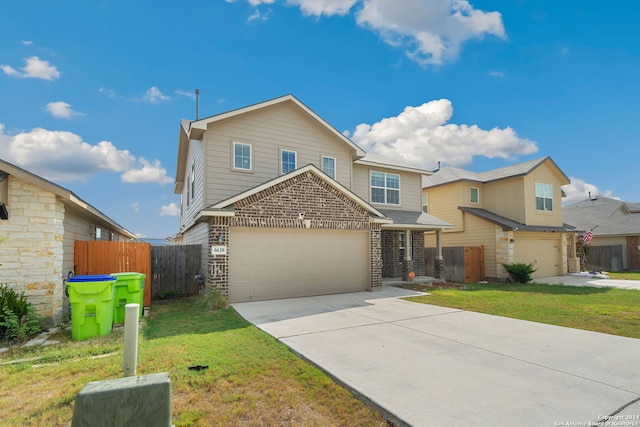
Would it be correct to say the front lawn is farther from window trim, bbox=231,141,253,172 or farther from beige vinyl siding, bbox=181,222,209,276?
window trim, bbox=231,141,253,172

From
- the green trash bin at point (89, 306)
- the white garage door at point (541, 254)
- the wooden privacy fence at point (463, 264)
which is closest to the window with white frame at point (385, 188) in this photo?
the wooden privacy fence at point (463, 264)

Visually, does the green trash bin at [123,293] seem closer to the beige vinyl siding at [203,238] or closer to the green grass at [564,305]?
the beige vinyl siding at [203,238]

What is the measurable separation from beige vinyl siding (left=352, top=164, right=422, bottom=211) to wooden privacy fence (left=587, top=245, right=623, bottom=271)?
57.4 ft

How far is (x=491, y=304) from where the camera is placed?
1073cm

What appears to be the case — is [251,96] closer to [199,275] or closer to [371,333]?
[199,275]

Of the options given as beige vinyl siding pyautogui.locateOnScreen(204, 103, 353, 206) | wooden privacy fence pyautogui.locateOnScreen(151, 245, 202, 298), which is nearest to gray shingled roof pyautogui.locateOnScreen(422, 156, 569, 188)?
beige vinyl siding pyautogui.locateOnScreen(204, 103, 353, 206)

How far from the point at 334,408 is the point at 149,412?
202cm

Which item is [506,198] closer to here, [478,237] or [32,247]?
[478,237]

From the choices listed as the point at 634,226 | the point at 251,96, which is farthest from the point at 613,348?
the point at 634,226

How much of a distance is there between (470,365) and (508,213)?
1780 centimetres

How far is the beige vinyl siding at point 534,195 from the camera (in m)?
19.7

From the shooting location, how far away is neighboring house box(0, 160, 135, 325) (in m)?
7.54

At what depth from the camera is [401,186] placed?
60.1 feet

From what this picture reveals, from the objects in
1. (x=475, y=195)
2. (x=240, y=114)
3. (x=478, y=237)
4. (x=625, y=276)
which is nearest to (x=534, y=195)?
(x=475, y=195)
